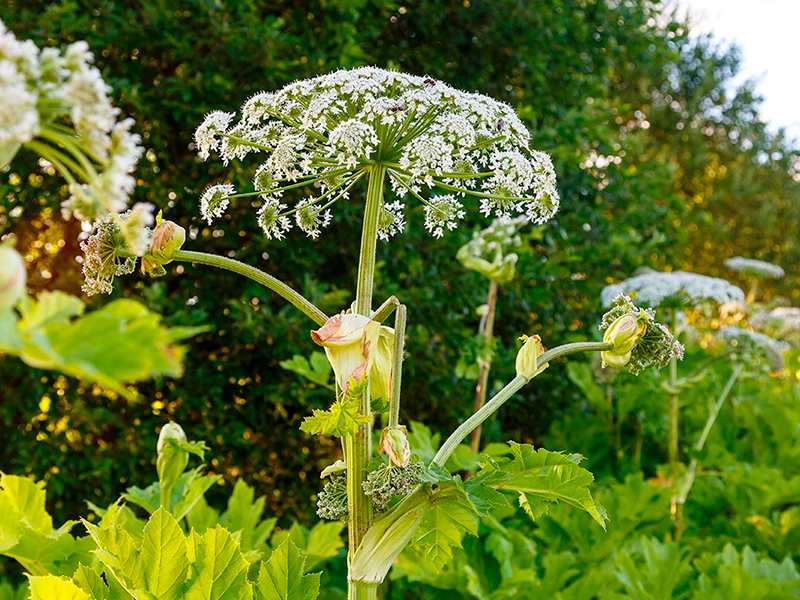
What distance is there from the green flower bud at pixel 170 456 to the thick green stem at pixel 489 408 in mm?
570

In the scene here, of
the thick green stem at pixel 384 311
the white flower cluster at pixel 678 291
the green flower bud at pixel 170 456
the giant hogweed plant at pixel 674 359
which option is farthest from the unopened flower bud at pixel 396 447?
the white flower cluster at pixel 678 291

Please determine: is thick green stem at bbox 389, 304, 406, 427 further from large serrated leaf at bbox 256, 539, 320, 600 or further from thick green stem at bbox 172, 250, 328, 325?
large serrated leaf at bbox 256, 539, 320, 600

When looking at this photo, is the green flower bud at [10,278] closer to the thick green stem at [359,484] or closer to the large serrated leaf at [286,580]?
the thick green stem at [359,484]

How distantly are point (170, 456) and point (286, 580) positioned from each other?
0.43 meters

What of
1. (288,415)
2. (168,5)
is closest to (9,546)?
(288,415)

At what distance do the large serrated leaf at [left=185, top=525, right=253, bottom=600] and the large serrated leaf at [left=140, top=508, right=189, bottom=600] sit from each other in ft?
0.08

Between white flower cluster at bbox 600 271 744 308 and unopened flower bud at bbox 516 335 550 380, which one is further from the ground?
white flower cluster at bbox 600 271 744 308

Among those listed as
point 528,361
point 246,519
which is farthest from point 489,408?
point 246,519

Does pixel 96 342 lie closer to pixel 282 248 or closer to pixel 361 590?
pixel 361 590

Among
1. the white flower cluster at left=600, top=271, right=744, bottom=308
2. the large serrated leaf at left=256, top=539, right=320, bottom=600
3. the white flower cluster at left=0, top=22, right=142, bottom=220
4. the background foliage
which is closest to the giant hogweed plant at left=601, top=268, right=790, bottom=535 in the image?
the white flower cluster at left=600, top=271, right=744, bottom=308

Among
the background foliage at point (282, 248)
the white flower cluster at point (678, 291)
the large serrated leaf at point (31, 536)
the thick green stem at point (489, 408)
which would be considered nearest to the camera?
the thick green stem at point (489, 408)

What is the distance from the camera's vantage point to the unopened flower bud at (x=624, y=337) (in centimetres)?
91

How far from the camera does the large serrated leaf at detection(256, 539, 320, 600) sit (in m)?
0.93

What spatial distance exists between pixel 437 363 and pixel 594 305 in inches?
49.4
